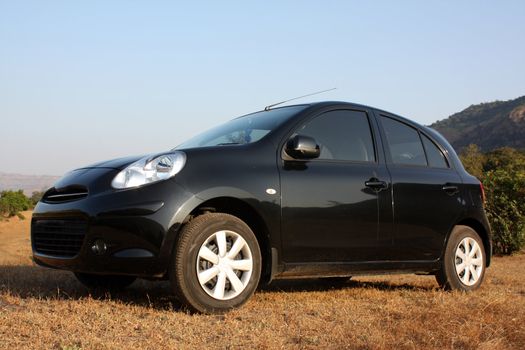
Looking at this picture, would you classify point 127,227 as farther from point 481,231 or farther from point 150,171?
point 481,231

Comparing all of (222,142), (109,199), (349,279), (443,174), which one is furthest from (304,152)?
(349,279)

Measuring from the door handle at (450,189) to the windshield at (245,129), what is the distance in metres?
1.76

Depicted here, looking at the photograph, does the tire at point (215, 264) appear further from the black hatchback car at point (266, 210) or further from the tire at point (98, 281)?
the tire at point (98, 281)

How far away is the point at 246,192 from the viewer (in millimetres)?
4359

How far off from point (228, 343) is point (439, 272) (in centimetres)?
319

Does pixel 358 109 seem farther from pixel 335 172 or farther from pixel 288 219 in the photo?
pixel 288 219

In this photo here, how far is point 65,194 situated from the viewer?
4477mm

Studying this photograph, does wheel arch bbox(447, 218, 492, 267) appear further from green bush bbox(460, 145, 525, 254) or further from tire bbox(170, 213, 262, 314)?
green bush bbox(460, 145, 525, 254)

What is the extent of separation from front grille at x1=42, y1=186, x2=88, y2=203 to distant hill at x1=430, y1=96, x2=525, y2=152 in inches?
2932

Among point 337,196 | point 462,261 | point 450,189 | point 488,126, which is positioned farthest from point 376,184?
point 488,126

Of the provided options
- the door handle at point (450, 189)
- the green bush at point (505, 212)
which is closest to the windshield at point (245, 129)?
the door handle at point (450, 189)

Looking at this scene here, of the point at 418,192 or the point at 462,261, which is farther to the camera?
the point at 462,261

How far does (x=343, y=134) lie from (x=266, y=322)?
2089 millimetres

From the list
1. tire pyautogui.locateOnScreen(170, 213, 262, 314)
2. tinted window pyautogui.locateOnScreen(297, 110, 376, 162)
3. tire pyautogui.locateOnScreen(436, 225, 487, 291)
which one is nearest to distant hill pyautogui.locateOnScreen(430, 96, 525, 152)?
tire pyautogui.locateOnScreen(436, 225, 487, 291)
